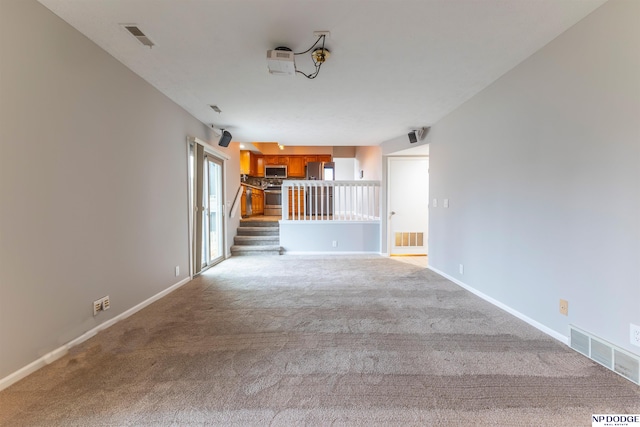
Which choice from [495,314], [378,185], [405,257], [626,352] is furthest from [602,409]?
[378,185]

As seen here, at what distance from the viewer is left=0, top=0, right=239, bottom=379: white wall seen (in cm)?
173

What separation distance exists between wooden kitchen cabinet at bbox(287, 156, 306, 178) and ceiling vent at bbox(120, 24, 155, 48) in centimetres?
768

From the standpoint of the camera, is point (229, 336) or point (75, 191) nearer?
point (75, 191)

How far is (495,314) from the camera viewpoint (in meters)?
2.81

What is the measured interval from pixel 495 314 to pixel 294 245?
4.22 metres

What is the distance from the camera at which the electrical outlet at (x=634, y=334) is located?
1.75 m

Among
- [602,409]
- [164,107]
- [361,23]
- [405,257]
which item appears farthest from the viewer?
[405,257]

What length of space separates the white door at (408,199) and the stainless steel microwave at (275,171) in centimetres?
465

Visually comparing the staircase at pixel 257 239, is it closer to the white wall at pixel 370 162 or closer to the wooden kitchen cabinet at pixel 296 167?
the white wall at pixel 370 162

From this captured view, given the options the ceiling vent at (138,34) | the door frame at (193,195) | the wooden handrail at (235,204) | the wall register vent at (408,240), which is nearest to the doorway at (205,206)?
the door frame at (193,195)

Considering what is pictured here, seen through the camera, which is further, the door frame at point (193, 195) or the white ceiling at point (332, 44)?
the door frame at point (193, 195)

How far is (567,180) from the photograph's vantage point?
219cm

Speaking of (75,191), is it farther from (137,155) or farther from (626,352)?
(626,352)

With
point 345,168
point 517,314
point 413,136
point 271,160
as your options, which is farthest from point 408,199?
point 271,160
